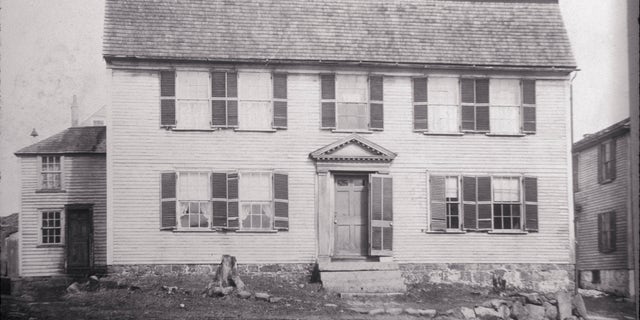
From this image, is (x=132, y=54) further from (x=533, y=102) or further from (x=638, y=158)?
(x=638, y=158)

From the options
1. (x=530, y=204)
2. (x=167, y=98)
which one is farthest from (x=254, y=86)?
(x=530, y=204)

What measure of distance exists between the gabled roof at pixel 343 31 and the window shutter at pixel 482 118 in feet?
4.19

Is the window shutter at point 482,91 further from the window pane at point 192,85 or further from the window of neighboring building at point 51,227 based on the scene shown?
the window of neighboring building at point 51,227

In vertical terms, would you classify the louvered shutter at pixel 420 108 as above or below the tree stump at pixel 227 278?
above

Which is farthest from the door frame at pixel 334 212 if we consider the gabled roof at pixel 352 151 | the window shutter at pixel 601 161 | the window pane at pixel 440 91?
the window shutter at pixel 601 161

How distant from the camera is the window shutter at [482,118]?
23.6 m

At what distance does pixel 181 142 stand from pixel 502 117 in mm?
9117

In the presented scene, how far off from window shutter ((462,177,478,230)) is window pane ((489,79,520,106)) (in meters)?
2.39

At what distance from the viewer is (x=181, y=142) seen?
22625 millimetres

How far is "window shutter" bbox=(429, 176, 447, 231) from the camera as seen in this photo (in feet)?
76.3

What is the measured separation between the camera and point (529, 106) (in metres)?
23.7

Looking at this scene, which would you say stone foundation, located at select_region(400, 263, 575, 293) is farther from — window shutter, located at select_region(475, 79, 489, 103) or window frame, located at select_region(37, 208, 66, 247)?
window frame, located at select_region(37, 208, 66, 247)

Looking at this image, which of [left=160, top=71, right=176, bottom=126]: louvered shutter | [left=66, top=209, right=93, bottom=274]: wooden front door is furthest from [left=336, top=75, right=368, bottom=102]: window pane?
[left=66, top=209, right=93, bottom=274]: wooden front door

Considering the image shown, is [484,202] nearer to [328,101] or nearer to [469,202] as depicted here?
[469,202]
